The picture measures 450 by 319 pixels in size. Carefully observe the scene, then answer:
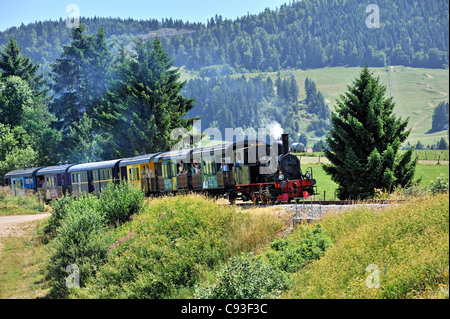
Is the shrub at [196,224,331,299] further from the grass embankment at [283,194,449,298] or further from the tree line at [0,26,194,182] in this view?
the tree line at [0,26,194,182]

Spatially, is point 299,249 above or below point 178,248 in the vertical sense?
above

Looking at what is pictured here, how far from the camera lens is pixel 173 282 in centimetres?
A: 1819

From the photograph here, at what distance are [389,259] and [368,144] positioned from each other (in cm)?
→ 1394

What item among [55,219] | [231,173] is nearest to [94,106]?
[55,219]

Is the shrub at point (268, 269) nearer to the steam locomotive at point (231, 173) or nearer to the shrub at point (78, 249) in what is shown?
the shrub at point (78, 249)

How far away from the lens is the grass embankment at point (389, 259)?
1116 centimetres

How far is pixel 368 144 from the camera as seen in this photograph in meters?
25.6

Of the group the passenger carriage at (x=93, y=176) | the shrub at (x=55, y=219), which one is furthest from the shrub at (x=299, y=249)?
Answer: the passenger carriage at (x=93, y=176)

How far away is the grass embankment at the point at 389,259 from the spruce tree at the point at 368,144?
347 inches

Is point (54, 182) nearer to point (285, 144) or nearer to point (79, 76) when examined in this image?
point (285, 144)

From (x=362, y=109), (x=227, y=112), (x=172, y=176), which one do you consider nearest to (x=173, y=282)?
(x=172, y=176)

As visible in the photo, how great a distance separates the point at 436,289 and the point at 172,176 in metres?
20.9

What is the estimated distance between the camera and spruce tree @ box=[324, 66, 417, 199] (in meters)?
24.9

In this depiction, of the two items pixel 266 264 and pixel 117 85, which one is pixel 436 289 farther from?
pixel 117 85
